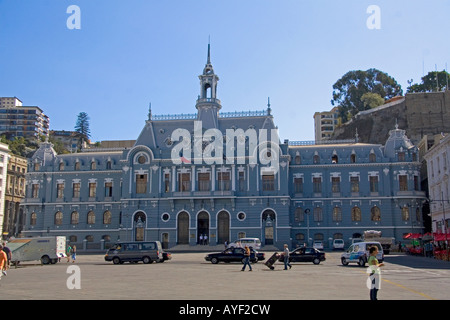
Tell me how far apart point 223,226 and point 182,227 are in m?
5.54

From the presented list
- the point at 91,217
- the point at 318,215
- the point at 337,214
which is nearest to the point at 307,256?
the point at 318,215

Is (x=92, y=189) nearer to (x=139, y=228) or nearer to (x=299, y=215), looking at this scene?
(x=139, y=228)

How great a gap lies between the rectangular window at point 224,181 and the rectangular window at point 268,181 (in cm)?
473

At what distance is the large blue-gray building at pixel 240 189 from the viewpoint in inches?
2574

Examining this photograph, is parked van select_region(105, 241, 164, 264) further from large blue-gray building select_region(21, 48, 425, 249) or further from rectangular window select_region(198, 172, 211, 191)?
rectangular window select_region(198, 172, 211, 191)

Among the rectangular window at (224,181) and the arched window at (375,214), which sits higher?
the rectangular window at (224,181)

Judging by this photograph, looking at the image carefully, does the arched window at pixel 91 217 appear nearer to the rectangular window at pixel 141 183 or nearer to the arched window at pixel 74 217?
the arched window at pixel 74 217

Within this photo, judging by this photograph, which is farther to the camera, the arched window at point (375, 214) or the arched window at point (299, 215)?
the arched window at point (299, 215)

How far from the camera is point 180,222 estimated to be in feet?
219

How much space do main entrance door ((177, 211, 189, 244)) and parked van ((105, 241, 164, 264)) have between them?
26.1 meters

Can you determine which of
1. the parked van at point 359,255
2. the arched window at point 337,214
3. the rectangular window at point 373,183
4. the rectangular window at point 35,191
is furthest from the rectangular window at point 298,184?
the rectangular window at point 35,191

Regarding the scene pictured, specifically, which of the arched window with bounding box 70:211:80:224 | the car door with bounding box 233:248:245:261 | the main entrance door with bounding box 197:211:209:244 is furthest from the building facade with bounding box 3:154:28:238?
the car door with bounding box 233:248:245:261

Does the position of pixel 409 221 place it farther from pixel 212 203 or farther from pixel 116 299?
pixel 116 299
